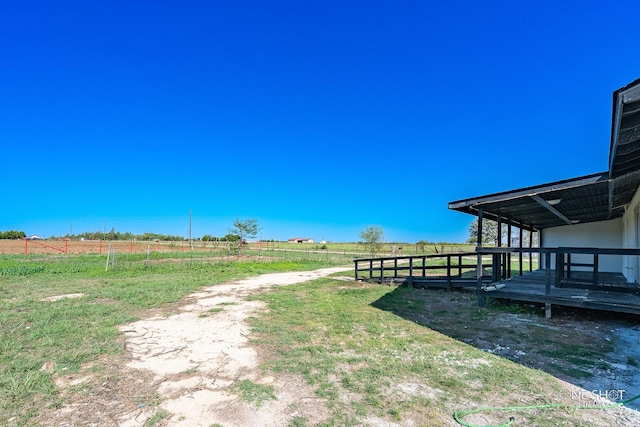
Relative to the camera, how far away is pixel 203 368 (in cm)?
→ 369

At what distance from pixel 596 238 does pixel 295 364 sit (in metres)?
14.0

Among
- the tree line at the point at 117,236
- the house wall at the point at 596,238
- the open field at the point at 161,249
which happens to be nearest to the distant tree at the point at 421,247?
the open field at the point at 161,249

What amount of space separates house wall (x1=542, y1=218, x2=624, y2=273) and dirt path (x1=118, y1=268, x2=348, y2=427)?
13242 millimetres

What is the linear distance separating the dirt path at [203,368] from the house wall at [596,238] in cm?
1324

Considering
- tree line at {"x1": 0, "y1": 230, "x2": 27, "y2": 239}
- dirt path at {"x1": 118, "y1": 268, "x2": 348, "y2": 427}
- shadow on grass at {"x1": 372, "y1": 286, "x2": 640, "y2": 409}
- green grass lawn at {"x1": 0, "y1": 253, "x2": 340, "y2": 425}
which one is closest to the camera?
dirt path at {"x1": 118, "y1": 268, "x2": 348, "y2": 427}

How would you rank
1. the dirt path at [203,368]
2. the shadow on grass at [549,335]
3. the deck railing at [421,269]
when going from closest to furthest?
the dirt path at [203,368] → the shadow on grass at [549,335] → the deck railing at [421,269]

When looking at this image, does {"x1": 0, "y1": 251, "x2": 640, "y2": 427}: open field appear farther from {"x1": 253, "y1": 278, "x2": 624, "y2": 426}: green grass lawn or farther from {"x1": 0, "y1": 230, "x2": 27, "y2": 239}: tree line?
{"x1": 0, "y1": 230, "x2": 27, "y2": 239}: tree line

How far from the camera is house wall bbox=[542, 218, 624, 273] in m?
11.7

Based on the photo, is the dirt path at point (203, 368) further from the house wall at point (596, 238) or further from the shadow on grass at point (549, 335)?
the house wall at point (596, 238)

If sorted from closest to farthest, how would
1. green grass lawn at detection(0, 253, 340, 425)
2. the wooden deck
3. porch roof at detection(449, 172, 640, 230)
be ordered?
1. green grass lawn at detection(0, 253, 340, 425)
2. the wooden deck
3. porch roof at detection(449, 172, 640, 230)

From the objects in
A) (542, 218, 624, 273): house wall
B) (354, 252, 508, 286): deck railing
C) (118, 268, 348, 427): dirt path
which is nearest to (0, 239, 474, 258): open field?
(354, 252, 508, 286): deck railing

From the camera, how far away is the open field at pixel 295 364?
2.68 m

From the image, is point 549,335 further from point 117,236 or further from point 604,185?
point 117,236

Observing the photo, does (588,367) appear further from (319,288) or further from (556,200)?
(319,288)
